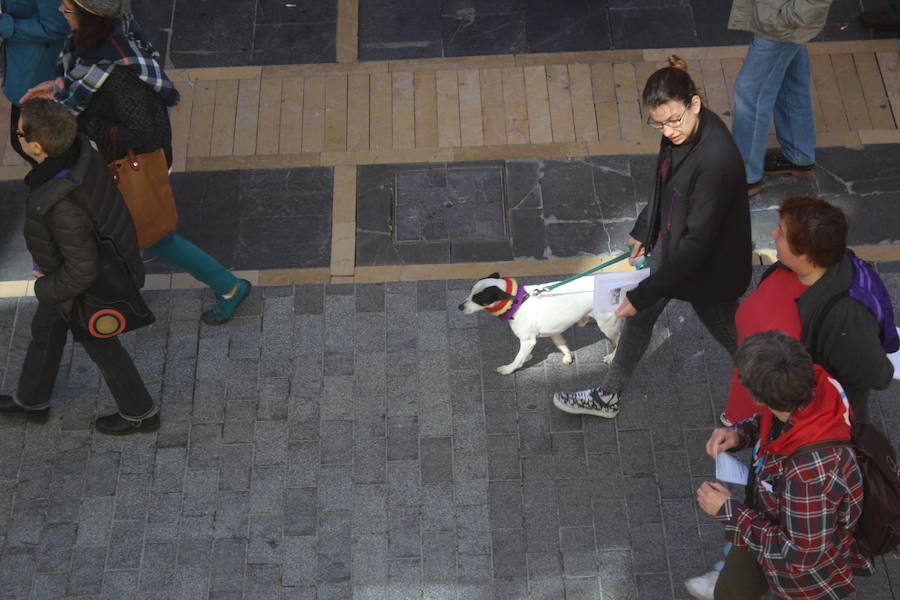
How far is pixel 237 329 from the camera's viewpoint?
223 inches

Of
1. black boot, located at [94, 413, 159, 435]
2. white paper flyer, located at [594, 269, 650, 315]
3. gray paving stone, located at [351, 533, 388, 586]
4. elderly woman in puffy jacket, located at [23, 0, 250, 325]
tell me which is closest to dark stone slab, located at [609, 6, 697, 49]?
white paper flyer, located at [594, 269, 650, 315]

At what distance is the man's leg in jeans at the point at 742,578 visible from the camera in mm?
3688

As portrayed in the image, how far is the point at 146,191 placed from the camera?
490 centimetres

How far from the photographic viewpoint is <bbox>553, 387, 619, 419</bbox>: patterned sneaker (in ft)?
16.6

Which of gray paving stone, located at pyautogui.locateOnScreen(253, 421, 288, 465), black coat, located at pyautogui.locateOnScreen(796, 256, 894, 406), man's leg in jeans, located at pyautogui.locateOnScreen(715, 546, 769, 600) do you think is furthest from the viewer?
gray paving stone, located at pyautogui.locateOnScreen(253, 421, 288, 465)

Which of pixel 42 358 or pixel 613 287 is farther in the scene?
pixel 42 358

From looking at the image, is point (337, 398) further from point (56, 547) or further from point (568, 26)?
point (568, 26)

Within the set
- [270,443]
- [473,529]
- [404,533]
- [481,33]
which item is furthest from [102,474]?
[481,33]

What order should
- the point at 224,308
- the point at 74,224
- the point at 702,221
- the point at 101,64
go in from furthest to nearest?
the point at 224,308
the point at 101,64
the point at 74,224
the point at 702,221

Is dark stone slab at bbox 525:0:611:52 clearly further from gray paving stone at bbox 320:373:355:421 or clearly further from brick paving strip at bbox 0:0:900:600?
gray paving stone at bbox 320:373:355:421

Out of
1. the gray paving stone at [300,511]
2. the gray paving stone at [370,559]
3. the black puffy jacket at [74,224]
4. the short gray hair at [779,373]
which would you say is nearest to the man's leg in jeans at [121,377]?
the black puffy jacket at [74,224]

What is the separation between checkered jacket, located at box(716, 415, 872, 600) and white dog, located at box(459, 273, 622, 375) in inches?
65.4

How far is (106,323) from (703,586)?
10.7ft

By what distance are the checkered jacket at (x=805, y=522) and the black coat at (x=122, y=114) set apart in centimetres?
342
